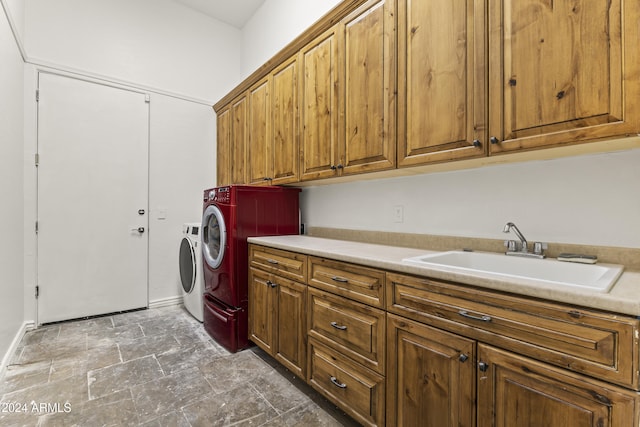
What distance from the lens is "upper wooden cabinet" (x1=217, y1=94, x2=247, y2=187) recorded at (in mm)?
3172

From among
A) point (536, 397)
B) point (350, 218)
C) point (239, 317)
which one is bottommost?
point (239, 317)

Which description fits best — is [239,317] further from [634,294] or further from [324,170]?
[634,294]

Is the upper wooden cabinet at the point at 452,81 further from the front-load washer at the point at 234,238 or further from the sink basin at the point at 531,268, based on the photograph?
the sink basin at the point at 531,268

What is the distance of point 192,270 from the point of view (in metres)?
3.11

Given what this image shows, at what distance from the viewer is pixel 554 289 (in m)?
0.88

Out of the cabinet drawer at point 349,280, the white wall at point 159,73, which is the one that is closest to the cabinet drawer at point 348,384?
the cabinet drawer at point 349,280

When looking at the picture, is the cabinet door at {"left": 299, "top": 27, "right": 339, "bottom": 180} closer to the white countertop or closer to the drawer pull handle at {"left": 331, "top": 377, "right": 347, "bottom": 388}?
the white countertop

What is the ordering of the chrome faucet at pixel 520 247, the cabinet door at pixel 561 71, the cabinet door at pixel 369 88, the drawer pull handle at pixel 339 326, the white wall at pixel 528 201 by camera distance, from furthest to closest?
1. the cabinet door at pixel 369 88
2. the drawer pull handle at pixel 339 326
3. the chrome faucet at pixel 520 247
4. the white wall at pixel 528 201
5. the cabinet door at pixel 561 71

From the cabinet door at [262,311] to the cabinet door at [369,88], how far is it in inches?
40.6

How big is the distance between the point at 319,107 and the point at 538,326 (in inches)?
71.2

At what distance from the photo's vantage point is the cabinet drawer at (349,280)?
141cm

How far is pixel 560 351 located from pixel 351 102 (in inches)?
63.6

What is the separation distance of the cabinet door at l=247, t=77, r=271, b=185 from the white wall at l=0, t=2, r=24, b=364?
1788 millimetres

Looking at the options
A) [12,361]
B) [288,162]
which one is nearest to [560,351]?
[288,162]
